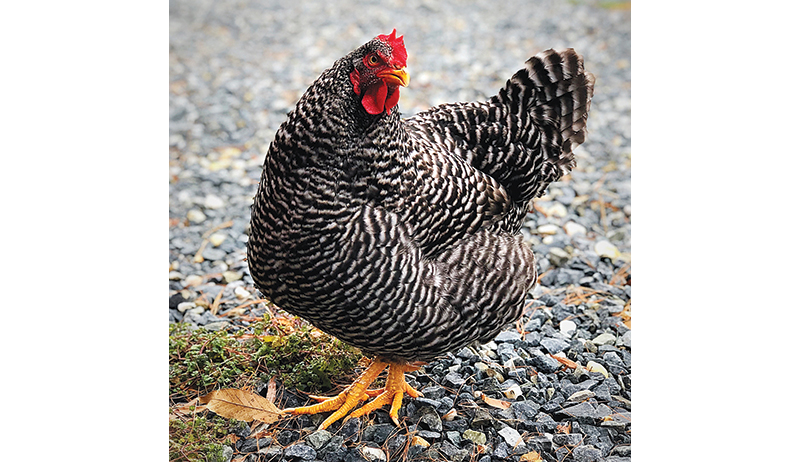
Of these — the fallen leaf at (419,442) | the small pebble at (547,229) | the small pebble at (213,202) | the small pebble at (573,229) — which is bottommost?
the fallen leaf at (419,442)

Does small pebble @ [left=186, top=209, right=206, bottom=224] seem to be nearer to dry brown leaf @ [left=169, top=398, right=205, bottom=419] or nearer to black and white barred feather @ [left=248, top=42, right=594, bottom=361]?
dry brown leaf @ [left=169, top=398, right=205, bottom=419]

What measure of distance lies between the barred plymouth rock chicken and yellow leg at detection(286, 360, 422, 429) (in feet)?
0.04

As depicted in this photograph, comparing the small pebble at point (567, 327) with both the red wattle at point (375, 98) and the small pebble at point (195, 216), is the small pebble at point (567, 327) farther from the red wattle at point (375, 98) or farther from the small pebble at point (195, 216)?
the small pebble at point (195, 216)

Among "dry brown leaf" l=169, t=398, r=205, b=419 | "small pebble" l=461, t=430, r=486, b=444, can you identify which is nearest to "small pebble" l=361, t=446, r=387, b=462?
"small pebble" l=461, t=430, r=486, b=444

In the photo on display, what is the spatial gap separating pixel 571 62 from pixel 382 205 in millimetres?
1000

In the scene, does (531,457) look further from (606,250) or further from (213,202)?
(213,202)

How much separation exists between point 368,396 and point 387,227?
2.80 ft

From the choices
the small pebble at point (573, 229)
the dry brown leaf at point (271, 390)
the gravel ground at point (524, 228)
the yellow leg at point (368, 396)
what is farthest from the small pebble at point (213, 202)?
the small pebble at point (573, 229)

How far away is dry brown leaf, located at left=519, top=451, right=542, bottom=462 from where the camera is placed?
2.39 m

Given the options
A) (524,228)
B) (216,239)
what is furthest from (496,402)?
(216,239)

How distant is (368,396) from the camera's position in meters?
2.65

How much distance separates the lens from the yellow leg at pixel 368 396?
2.54 m

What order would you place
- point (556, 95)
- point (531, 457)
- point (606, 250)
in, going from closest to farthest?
point (531, 457) → point (556, 95) → point (606, 250)
